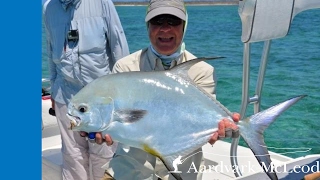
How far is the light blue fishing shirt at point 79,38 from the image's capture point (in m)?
3.06

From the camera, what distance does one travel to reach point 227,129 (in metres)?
1.84

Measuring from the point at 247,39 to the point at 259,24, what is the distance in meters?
0.09

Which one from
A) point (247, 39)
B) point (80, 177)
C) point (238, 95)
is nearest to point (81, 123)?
point (247, 39)

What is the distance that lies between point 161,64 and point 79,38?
1.03m

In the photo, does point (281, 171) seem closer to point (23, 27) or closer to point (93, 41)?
point (93, 41)

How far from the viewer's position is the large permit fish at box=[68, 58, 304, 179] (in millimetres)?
1753

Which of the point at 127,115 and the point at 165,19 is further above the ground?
the point at 165,19

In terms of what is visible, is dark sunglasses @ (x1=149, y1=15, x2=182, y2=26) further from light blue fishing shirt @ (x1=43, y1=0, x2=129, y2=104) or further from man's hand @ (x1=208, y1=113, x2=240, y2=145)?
light blue fishing shirt @ (x1=43, y1=0, x2=129, y2=104)

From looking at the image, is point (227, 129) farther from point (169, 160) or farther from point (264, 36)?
point (264, 36)

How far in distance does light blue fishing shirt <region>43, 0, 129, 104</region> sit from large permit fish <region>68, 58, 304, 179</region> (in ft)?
4.16

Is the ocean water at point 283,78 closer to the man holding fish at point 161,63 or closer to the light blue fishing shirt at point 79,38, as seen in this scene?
the man holding fish at point 161,63

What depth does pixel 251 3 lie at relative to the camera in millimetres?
2334

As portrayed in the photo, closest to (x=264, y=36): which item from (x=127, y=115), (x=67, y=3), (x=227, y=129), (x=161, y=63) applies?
(x=161, y=63)

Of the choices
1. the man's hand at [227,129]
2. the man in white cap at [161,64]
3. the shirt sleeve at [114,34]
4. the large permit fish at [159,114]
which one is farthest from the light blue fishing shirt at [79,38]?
the man's hand at [227,129]
